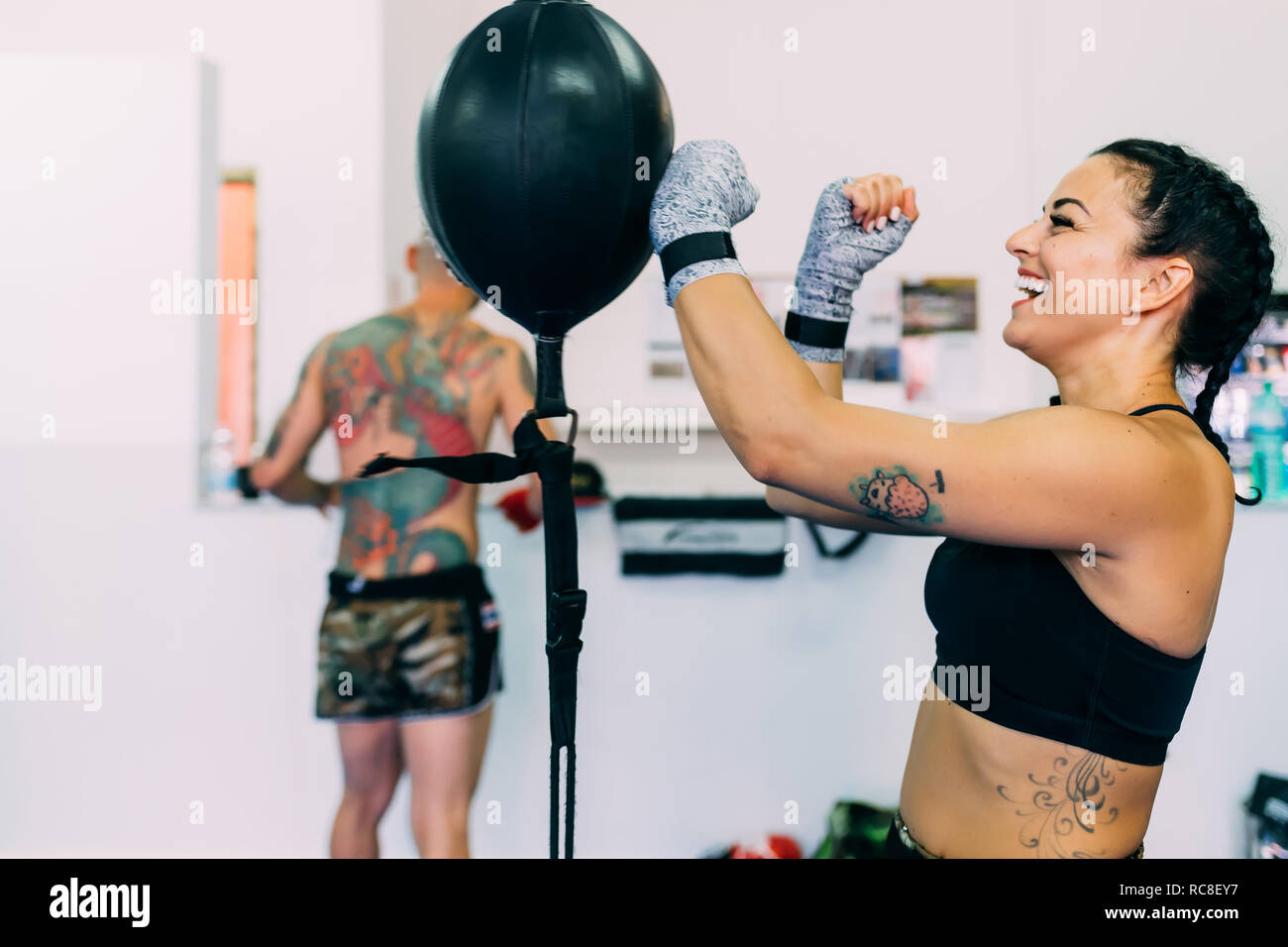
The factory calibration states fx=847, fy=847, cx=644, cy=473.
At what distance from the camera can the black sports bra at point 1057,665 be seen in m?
0.86

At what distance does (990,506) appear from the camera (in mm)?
796

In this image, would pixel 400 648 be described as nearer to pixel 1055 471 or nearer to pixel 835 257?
pixel 835 257

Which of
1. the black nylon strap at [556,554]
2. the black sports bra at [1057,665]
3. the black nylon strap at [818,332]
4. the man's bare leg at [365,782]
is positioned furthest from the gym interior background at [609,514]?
the black nylon strap at [556,554]

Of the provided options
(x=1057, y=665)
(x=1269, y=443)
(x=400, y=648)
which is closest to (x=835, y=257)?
(x=1057, y=665)

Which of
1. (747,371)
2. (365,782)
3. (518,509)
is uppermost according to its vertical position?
(747,371)

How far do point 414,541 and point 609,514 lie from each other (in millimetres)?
538

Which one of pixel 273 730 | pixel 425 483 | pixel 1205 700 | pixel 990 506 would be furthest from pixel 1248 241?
pixel 273 730

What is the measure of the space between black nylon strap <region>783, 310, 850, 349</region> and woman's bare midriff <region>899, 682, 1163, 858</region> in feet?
1.55

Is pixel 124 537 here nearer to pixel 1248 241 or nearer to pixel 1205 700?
pixel 1248 241

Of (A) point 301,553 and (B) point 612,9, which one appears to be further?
(B) point 612,9

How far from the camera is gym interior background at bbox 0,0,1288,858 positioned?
2.24m

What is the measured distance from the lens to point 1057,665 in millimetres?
870

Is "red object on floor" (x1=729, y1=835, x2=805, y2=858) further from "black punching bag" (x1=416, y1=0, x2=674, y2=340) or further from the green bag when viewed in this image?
"black punching bag" (x1=416, y1=0, x2=674, y2=340)
